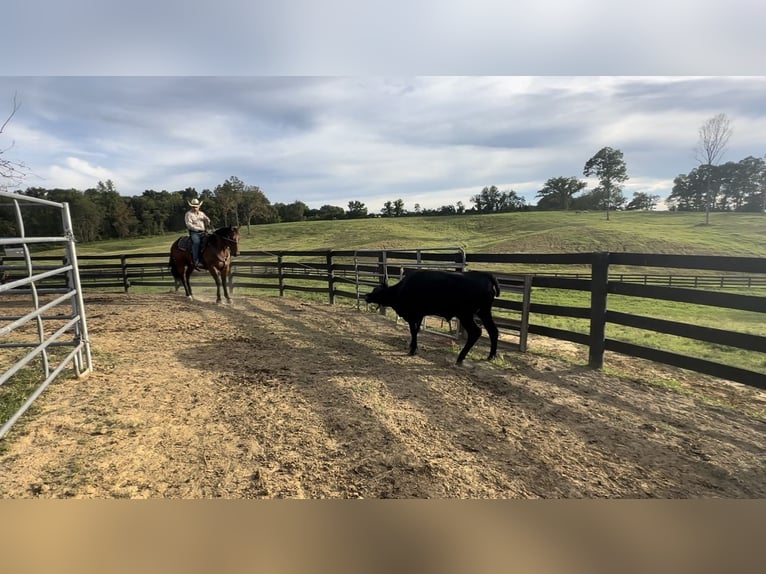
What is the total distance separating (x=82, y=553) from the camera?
98 cm

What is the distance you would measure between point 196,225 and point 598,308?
773cm

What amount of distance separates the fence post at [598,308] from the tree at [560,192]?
0.88 meters

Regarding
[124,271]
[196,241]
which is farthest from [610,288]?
[124,271]

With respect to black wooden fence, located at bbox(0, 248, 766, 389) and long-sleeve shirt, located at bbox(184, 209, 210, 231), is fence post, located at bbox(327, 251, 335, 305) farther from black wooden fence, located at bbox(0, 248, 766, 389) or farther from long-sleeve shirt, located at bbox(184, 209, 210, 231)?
long-sleeve shirt, located at bbox(184, 209, 210, 231)

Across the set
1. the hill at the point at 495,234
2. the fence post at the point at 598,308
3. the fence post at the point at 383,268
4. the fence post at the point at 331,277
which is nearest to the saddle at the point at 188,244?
the hill at the point at 495,234

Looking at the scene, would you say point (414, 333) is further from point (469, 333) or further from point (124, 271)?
point (124, 271)

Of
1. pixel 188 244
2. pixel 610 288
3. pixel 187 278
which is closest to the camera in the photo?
pixel 610 288

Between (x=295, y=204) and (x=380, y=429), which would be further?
(x=295, y=204)

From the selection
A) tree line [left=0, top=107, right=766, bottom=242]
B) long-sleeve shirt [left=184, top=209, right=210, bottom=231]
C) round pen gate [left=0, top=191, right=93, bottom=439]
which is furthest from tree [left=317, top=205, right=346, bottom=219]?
round pen gate [left=0, top=191, right=93, bottom=439]

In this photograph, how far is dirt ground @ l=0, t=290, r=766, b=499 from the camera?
1896 mm

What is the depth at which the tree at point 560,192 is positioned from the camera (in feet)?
13.7

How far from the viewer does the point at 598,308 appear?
3.94 m

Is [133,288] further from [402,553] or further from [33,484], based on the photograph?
[402,553]

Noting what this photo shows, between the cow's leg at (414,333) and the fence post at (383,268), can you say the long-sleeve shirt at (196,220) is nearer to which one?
the fence post at (383,268)
